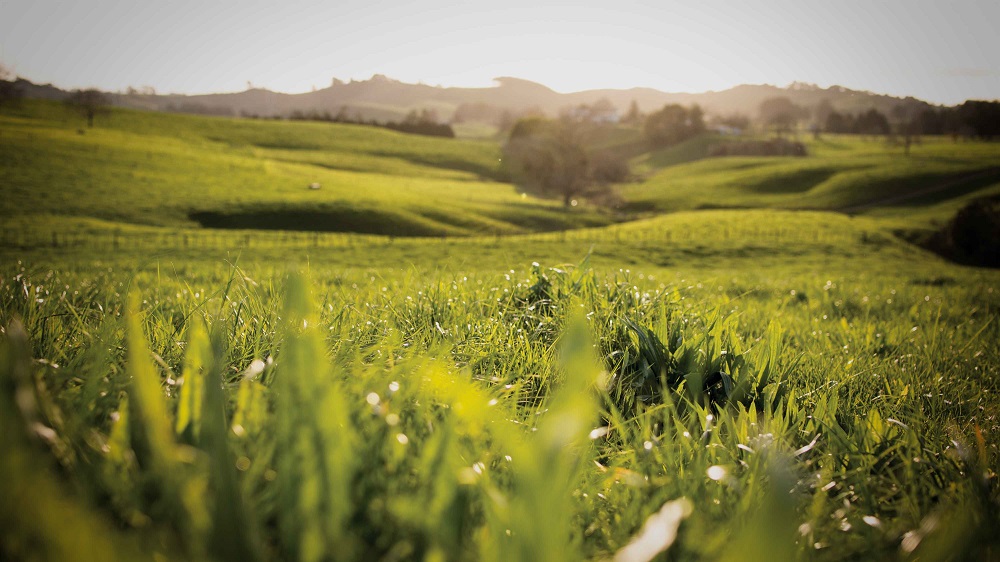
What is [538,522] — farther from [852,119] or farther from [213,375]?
[852,119]

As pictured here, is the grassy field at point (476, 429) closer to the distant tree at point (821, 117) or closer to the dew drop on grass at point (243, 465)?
the dew drop on grass at point (243, 465)

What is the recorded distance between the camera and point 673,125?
129750 mm

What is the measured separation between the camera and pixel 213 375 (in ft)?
4.17

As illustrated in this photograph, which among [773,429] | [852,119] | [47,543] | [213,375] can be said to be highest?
[852,119]

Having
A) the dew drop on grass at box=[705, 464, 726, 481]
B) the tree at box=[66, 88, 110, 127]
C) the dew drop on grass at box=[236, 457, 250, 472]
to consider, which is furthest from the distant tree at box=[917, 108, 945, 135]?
the tree at box=[66, 88, 110, 127]

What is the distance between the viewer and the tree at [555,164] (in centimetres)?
7250

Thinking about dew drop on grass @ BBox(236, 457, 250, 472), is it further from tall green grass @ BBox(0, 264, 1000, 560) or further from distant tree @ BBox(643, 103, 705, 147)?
distant tree @ BBox(643, 103, 705, 147)

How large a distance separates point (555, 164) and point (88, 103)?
75352 millimetres

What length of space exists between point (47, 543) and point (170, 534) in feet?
0.78

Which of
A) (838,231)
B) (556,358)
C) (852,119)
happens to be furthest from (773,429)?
(852,119)

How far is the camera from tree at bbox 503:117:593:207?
72.5m

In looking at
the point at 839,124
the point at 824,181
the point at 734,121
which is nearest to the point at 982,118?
the point at 839,124

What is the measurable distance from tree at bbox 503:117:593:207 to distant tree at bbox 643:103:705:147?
176 ft

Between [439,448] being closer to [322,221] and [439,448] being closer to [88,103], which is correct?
[322,221]
